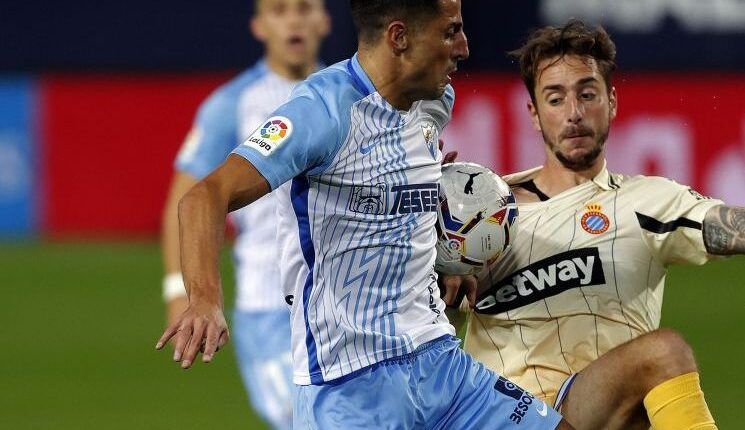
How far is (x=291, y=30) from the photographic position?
23.2 feet

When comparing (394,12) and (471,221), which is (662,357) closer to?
(471,221)

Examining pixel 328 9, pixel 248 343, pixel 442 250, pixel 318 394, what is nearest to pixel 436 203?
pixel 442 250

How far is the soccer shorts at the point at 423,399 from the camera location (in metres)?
4.30

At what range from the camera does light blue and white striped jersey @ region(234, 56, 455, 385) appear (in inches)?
166

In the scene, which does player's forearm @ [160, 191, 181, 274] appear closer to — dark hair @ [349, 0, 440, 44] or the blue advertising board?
dark hair @ [349, 0, 440, 44]

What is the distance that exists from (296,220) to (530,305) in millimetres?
1059

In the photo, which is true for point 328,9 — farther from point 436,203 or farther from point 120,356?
point 436,203

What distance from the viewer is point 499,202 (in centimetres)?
479

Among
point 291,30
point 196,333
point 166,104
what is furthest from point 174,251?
point 166,104

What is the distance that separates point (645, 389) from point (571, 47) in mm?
1195

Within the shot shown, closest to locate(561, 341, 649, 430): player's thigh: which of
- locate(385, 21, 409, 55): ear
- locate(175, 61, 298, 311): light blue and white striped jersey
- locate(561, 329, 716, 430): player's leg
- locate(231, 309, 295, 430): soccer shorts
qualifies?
locate(561, 329, 716, 430): player's leg

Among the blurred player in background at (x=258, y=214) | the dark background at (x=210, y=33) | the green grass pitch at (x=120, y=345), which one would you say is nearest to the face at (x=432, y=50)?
the blurred player in background at (x=258, y=214)

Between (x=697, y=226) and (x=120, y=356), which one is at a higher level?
(x=697, y=226)

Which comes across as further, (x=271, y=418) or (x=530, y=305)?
(x=271, y=418)
